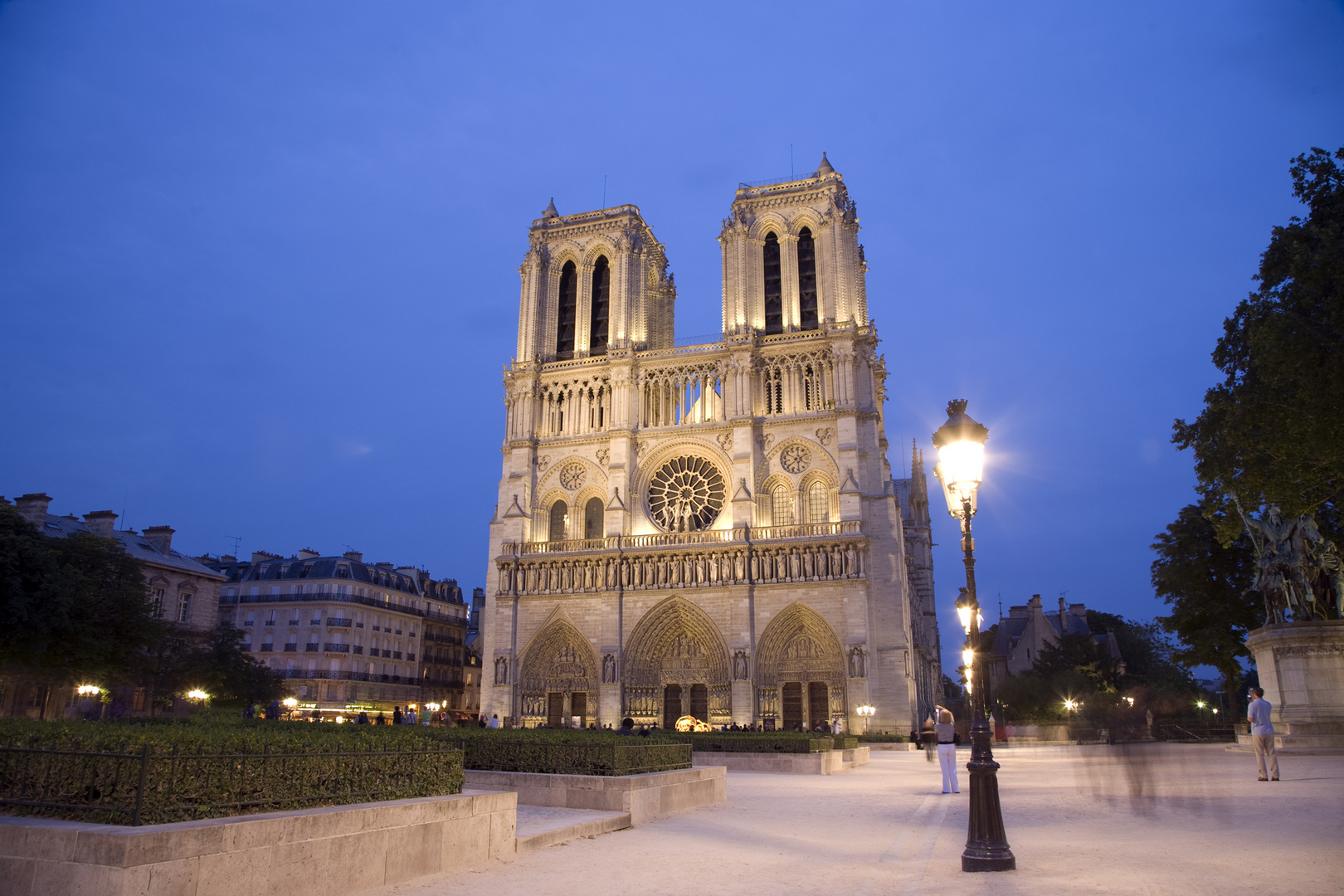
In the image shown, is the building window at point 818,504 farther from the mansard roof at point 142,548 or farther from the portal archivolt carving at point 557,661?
the mansard roof at point 142,548

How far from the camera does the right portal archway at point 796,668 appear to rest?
3703 cm

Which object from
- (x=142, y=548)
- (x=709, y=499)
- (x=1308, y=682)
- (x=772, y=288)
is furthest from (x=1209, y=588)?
(x=142, y=548)

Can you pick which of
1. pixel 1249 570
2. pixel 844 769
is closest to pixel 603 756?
pixel 844 769

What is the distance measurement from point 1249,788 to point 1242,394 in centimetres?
546

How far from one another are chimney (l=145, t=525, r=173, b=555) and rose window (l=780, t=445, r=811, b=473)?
27.0 meters

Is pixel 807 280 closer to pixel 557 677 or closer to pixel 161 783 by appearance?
pixel 557 677

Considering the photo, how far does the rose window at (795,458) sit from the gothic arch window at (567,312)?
461 inches

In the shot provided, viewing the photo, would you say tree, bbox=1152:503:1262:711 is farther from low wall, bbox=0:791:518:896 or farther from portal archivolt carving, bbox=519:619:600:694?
low wall, bbox=0:791:518:896

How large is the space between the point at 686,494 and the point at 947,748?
27.3 metres

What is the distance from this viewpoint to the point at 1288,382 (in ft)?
40.2

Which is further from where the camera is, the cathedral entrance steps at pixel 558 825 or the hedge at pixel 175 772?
the cathedral entrance steps at pixel 558 825

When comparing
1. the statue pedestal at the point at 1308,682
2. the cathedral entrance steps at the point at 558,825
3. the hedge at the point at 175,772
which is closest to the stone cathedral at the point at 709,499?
the statue pedestal at the point at 1308,682

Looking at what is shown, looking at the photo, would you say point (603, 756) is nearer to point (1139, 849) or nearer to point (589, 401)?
point (1139, 849)

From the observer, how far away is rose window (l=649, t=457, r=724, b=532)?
41031mm
